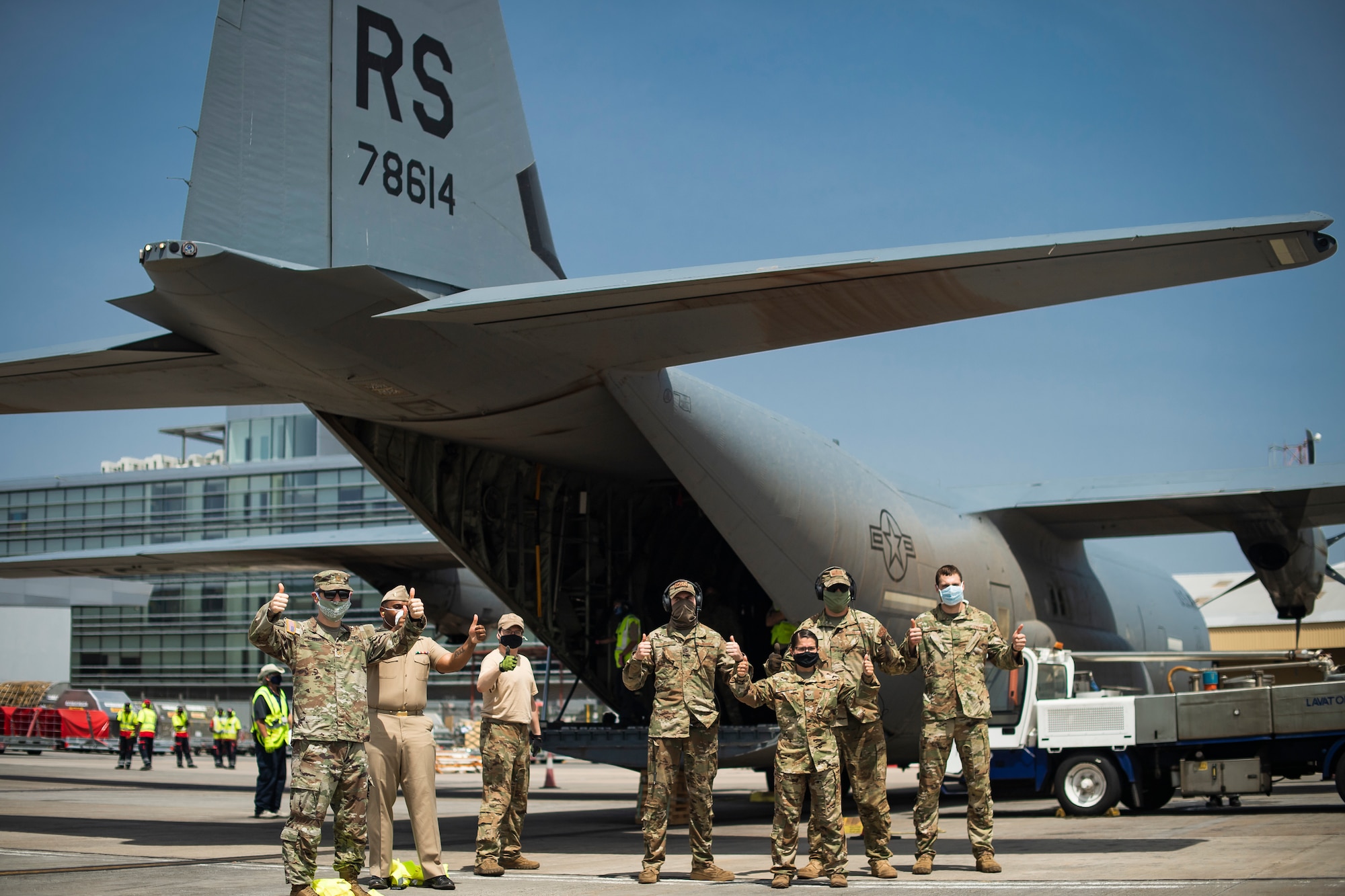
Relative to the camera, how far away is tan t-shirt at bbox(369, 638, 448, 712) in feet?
24.0

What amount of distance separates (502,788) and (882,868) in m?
2.56

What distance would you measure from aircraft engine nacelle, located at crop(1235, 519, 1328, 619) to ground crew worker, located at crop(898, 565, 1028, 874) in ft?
32.5

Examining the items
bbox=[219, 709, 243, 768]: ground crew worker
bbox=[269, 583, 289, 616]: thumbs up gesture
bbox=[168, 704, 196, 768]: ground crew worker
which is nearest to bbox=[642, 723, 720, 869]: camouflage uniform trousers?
bbox=[269, 583, 289, 616]: thumbs up gesture

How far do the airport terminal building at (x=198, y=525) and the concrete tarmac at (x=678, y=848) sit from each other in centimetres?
3291

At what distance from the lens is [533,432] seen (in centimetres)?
1085

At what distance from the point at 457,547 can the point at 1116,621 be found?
1201 centimetres

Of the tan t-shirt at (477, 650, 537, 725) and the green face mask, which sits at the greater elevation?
the green face mask

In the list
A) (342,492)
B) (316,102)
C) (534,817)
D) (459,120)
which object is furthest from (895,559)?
(342,492)

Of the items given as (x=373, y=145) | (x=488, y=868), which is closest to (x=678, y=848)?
(x=488, y=868)

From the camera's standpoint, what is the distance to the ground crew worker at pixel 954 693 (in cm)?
773

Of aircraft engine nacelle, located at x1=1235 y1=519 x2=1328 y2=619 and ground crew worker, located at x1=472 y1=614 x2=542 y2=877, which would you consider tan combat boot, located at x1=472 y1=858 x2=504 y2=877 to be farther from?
aircraft engine nacelle, located at x1=1235 y1=519 x2=1328 y2=619

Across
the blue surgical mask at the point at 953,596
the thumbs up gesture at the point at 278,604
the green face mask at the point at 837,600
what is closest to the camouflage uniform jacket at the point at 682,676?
the green face mask at the point at 837,600

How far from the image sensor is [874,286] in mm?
7754

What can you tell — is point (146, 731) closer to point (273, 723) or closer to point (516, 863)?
point (273, 723)
